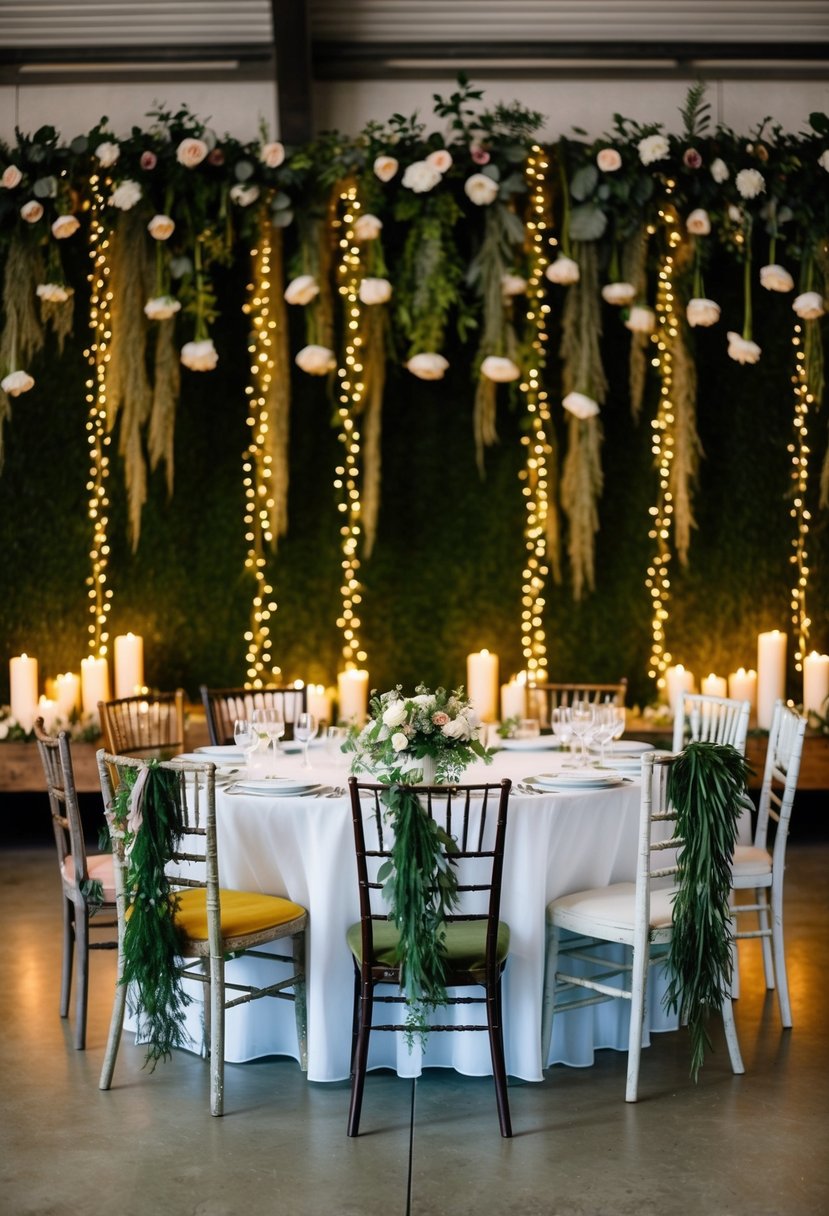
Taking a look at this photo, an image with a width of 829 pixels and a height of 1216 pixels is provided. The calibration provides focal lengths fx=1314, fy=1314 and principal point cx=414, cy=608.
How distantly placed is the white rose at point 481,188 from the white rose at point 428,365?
0.71 meters

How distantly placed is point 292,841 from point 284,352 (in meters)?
3.40

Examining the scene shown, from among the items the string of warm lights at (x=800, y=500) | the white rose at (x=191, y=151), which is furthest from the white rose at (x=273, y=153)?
the string of warm lights at (x=800, y=500)

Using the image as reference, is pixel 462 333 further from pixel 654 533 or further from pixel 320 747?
pixel 320 747

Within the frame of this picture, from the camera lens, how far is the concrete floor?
104 inches

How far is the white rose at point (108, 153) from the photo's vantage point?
5.80 metres

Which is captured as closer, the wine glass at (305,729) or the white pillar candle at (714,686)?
the wine glass at (305,729)

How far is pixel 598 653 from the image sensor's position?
261 inches

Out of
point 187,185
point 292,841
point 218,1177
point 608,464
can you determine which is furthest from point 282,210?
point 218,1177

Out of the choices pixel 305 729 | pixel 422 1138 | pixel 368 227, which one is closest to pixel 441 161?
pixel 368 227

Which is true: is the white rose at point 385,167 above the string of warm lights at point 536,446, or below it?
above

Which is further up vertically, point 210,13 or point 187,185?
point 210,13

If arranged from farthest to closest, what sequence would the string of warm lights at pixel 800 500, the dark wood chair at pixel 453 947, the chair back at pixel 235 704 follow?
the string of warm lights at pixel 800 500
the chair back at pixel 235 704
the dark wood chair at pixel 453 947

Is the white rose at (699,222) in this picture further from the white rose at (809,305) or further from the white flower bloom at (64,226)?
the white flower bloom at (64,226)

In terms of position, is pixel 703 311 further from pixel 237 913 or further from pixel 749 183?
pixel 237 913
